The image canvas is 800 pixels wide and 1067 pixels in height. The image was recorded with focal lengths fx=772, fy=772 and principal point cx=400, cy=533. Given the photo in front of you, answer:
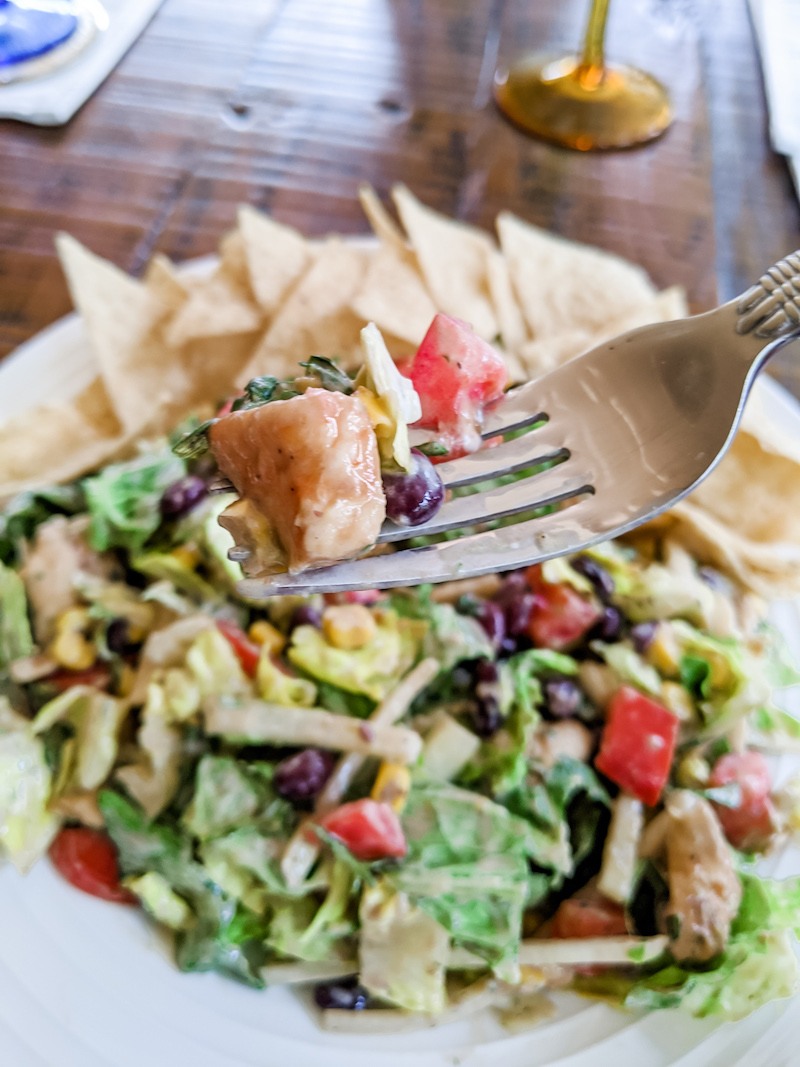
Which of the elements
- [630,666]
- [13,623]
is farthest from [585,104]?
[13,623]

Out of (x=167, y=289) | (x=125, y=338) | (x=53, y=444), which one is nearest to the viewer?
(x=53, y=444)

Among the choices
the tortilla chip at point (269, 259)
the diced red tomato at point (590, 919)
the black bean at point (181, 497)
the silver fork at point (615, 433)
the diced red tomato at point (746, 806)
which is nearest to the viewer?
the silver fork at point (615, 433)

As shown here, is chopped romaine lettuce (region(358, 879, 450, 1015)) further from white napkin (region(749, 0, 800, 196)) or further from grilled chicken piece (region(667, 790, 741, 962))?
white napkin (region(749, 0, 800, 196))

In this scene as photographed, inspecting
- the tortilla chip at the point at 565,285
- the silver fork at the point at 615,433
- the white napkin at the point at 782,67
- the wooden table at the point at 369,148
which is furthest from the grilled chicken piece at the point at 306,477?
the white napkin at the point at 782,67

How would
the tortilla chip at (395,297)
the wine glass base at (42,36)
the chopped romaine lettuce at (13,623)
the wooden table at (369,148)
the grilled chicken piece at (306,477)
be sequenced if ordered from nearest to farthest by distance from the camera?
the grilled chicken piece at (306,477)
the chopped romaine lettuce at (13,623)
the tortilla chip at (395,297)
the wooden table at (369,148)
the wine glass base at (42,36)

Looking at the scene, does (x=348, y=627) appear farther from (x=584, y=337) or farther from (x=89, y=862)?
(x=584, y=337)

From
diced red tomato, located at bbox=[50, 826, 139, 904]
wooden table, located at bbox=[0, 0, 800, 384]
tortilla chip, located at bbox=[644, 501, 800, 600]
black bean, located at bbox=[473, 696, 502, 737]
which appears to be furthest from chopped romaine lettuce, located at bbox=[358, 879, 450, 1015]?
wooden table, located at bbox=[0, 0, 800, 384]

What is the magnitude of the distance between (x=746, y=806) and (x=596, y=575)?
62cm

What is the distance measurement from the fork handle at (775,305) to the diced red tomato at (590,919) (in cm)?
121

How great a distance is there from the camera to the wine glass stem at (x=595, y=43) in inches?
121

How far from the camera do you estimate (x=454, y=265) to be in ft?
7.91

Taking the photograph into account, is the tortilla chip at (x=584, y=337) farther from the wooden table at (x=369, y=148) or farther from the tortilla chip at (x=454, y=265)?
the wooden table at (x=369, y=148)

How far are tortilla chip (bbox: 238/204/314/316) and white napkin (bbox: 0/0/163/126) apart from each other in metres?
1.46

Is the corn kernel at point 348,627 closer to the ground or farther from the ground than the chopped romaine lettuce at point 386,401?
closer to the ground
